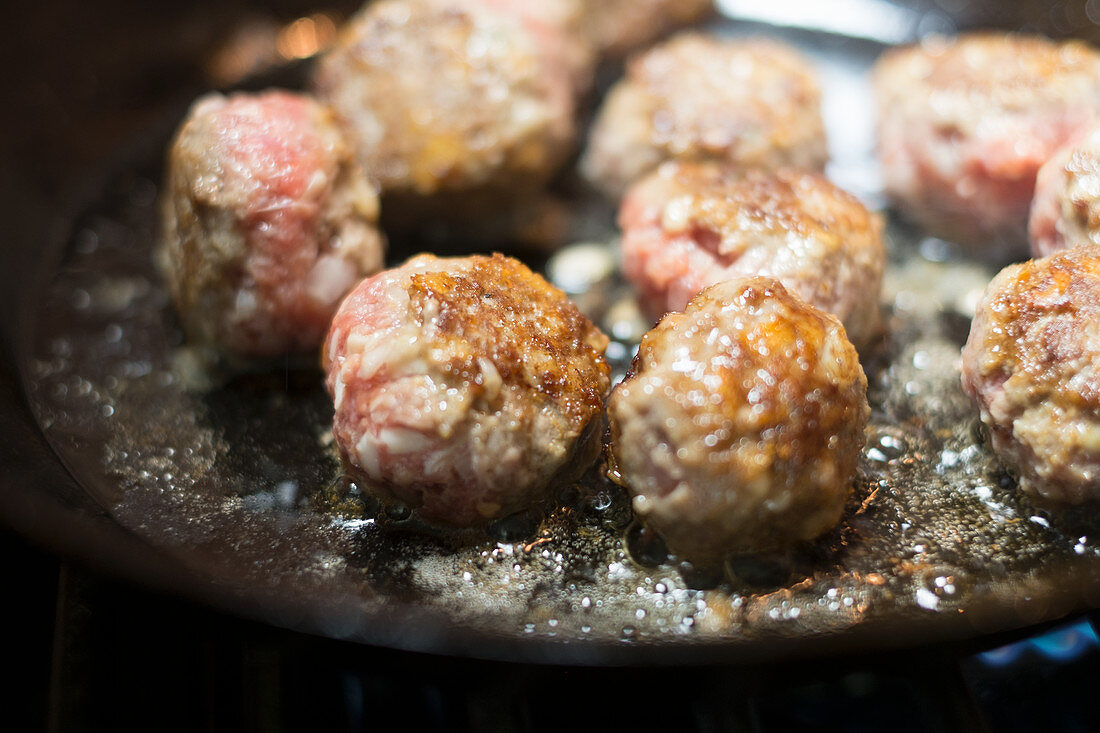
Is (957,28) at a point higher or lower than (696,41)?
lower

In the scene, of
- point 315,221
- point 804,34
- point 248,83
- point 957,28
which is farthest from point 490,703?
point 957,28

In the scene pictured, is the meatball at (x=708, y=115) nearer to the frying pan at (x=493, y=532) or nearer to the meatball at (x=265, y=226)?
the frying pan at (x=493, y=532)

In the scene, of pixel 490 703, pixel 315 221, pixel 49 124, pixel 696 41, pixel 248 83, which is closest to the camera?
pixel 490 703

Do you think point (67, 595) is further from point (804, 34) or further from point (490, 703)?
point (804, 34)

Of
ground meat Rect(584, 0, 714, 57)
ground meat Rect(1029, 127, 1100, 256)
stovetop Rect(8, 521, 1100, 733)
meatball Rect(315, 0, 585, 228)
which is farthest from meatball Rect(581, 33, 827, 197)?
stovetop Rect(8, 521, 1100, 733)

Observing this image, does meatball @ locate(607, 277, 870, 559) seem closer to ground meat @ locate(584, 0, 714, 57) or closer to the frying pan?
the frying pan

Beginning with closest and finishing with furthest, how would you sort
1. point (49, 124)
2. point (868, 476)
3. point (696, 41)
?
1. point (868, 476)
2. point (696, 41)
3. point (49, 124)
